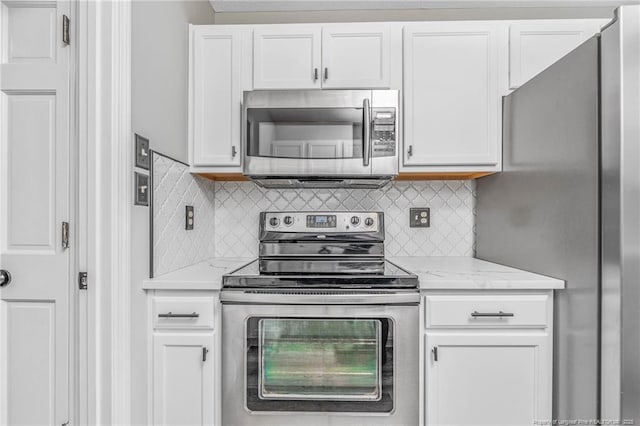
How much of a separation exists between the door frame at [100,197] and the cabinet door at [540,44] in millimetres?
1658

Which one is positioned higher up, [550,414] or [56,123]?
[56,123]

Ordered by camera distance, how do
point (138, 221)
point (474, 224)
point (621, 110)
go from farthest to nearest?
point (474, 224) < point (138, 221) < point (621, 110)

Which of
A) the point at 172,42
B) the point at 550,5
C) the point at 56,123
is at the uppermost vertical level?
the point at 550,5

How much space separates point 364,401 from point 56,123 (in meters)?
1.43

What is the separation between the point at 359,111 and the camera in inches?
67.0

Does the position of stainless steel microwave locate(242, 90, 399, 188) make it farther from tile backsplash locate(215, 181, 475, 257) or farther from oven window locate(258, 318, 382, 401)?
oven window locate(258, 318, 382, 401)

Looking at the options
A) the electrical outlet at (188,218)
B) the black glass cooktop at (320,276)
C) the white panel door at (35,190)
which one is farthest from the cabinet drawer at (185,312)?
the electrical outlet at (188,218)

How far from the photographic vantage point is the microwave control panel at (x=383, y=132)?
1.70 m

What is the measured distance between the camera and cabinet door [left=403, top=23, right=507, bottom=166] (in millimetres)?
1824

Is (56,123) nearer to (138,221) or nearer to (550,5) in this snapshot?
(138,221)

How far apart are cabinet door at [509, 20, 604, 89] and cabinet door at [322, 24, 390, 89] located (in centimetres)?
60

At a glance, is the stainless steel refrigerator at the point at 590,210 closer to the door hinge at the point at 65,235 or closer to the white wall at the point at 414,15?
the white wall at the point at 414,15

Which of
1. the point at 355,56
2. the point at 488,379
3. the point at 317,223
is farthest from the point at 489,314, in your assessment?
the point at 355,56

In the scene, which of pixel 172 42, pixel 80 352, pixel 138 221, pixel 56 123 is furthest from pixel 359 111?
pixel 80 352
